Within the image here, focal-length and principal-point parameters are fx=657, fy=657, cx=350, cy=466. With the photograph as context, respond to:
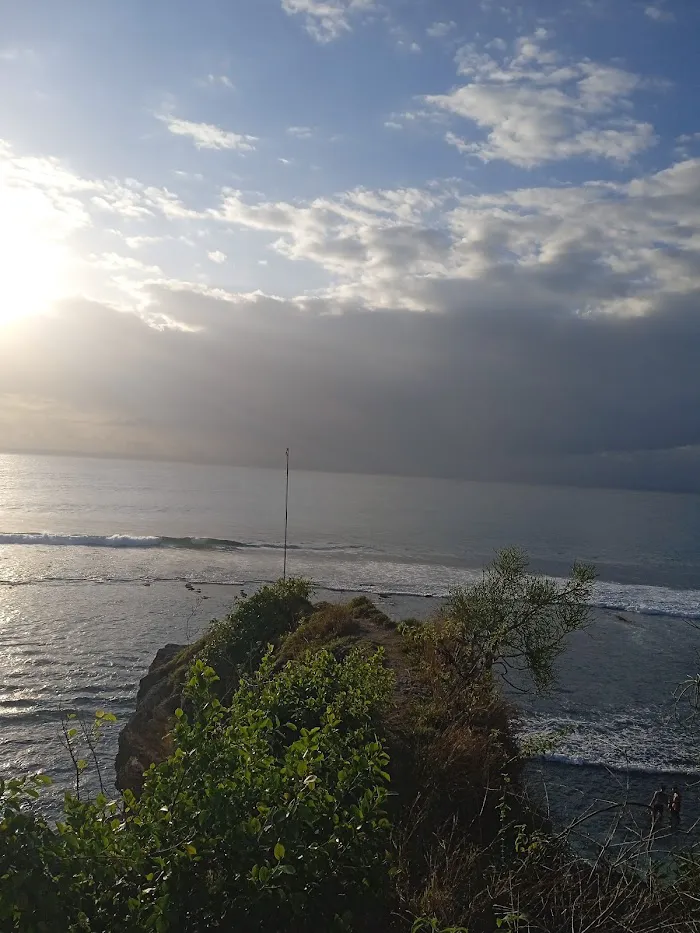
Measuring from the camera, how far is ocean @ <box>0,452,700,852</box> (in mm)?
20062

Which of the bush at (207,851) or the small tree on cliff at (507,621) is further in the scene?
the small tree on cliff at (507,621)

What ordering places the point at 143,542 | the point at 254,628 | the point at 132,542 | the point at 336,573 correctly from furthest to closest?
the point at 143,542 → the point at 132,542 → the point at 336,573 → the point at 254,628

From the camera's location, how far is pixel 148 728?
18516 mm

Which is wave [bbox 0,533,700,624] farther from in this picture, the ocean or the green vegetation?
the green vegetation

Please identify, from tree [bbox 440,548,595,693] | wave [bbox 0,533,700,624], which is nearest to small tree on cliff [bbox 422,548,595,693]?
tree [bbox 440,548,595,693]

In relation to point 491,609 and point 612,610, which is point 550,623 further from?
point 612,610

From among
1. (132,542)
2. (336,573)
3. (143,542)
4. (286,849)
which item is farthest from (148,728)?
(143,542)

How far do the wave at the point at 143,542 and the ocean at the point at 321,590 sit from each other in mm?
214

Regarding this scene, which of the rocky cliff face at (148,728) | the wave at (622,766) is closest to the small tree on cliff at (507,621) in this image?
the wave at (622,766)

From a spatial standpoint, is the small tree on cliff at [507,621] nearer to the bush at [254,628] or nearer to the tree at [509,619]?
the tree at [509,619]

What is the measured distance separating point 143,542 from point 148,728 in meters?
47.4

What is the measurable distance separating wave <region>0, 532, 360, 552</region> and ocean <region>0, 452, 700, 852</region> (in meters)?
0.21

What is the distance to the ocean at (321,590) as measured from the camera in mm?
20062

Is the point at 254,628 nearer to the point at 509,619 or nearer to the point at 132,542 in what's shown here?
the point at 509,619
